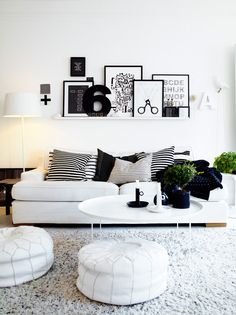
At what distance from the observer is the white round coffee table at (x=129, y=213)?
2.12 meters

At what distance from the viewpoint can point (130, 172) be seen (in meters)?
3.55

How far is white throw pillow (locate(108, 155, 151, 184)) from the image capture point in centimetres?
353

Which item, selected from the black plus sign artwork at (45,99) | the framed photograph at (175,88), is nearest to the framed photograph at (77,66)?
the black plus sign artwork at (45,99)

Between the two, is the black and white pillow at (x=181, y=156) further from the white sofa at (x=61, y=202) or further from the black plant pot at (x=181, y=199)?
the black plant pot at (x=181, y=199)

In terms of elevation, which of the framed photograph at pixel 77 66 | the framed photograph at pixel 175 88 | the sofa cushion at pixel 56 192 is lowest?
the sofa cushion at pixel 56 192

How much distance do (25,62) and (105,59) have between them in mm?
1102

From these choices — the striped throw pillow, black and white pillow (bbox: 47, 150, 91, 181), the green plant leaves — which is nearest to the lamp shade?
black and white pillow (bbox: 47, 150, 91, 181)

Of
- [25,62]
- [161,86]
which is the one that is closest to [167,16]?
[161,86]

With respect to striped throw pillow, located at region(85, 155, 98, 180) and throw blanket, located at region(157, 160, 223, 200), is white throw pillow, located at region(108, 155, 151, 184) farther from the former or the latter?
throw blanket, located at region(157, 160, 223, 200)

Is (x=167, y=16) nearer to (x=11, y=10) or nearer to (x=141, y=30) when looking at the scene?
(x=141, y=30)

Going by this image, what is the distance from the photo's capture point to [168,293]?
1.87m

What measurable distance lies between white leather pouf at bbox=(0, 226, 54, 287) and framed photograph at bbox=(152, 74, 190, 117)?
2844mm

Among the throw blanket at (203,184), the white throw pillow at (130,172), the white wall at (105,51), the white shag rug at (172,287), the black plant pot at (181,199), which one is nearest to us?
the white shag rug at (172,287)

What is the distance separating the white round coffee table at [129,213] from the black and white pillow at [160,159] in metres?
1.10
